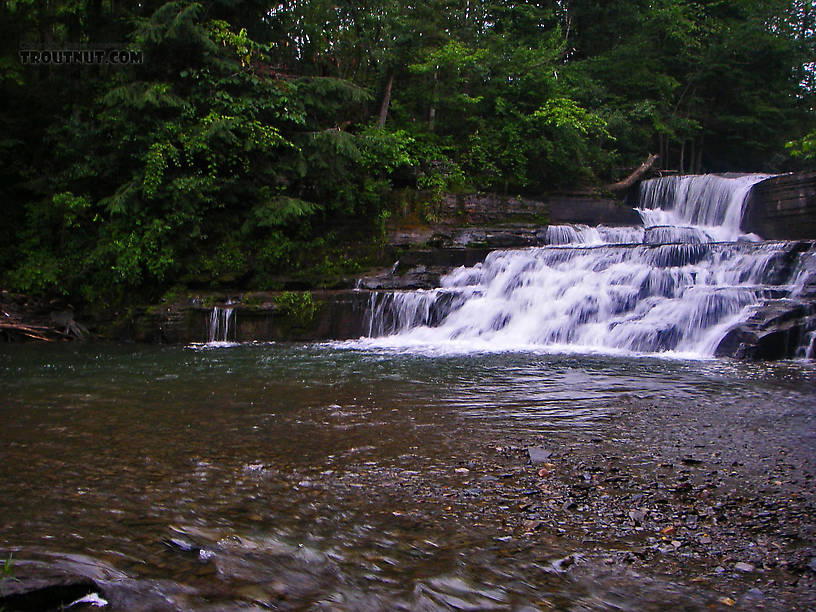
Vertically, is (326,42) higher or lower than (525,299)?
higher

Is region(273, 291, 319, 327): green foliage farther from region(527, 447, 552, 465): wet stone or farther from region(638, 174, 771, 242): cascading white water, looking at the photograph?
region(638, 174, 771, 242): cascading white water

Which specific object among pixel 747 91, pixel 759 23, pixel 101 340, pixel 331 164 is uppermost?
pixel 759 23

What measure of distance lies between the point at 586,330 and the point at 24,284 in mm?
12622

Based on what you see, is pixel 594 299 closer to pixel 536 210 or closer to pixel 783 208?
pixel 536 210

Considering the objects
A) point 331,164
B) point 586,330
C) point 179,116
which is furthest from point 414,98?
point 586,330

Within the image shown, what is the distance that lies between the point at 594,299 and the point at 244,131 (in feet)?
28.3

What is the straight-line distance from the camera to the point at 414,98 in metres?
20.7

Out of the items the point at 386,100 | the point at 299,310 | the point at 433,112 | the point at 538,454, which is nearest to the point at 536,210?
the point at 433,112

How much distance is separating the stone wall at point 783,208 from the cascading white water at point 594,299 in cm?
476

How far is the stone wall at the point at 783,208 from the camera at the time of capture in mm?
16109

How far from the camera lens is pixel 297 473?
4.11 metres

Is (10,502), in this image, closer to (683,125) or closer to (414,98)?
(414,98)

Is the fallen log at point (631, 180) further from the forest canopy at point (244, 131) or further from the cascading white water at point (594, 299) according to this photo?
the cascading white water at point (594, 299)

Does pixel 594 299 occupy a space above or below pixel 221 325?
above
